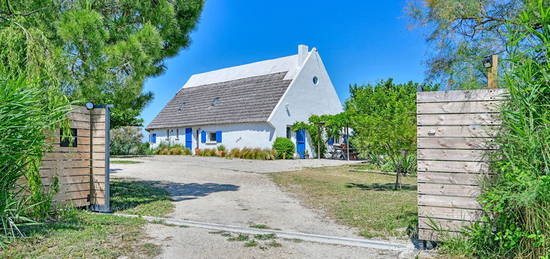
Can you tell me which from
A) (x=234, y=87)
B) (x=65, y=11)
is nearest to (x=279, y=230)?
(x=65, y=11)

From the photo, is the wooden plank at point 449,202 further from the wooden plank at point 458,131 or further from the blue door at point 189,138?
the blue door at point 189,138

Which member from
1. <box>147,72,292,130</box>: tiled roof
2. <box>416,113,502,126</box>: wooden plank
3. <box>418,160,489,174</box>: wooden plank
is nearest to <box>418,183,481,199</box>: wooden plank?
<box>418,160,489,174</box>: wooden plank

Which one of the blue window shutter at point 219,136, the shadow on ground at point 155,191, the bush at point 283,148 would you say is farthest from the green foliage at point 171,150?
the shadow on ground at point 155,191

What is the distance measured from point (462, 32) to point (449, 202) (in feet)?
13.0

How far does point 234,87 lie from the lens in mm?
29891

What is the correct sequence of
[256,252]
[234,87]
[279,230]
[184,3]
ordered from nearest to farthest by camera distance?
[256,252] < [279,230] < [184,3] < [234,87]

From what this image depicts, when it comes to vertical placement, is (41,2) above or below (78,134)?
above

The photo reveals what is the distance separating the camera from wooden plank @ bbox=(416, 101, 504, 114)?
14.3 feet

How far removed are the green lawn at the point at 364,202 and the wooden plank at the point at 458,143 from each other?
159 centimetres

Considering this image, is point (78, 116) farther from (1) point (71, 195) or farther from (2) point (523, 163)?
(2) point (523, 163)

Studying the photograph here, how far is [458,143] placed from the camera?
451 centimetres

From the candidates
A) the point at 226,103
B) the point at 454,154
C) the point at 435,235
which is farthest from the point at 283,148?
the point at 454,154

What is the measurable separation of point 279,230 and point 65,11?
595cm

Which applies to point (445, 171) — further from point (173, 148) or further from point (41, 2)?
point (173, 148)
